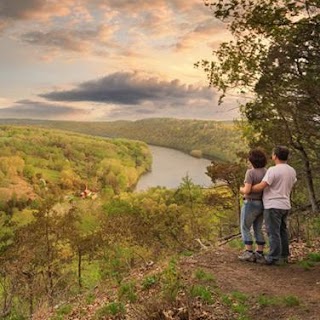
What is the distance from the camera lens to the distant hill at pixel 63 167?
138m

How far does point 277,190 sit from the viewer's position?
9930 mm

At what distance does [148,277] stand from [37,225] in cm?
1988

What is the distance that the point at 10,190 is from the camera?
120938mm

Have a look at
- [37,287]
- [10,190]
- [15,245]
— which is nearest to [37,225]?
[15,245]

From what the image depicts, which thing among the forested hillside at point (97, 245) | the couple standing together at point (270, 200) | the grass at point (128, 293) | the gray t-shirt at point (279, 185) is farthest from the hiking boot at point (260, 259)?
the grass at point (128, 293)

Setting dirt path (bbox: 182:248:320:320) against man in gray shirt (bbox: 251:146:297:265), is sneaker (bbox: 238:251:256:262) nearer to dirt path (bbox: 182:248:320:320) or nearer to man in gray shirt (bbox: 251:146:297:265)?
dirt path (bbox: 182:248:320:320)

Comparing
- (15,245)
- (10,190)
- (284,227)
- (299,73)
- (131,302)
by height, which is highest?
(299,73)

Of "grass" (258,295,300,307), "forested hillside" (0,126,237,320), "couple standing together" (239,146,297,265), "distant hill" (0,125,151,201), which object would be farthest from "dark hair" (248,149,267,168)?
"distant hill" (0,125,151,201)

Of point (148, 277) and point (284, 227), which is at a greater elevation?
point (284, 227)

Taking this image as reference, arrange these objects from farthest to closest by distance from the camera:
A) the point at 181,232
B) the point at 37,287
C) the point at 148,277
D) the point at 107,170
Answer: the point at 107,170
the point at 181,232
the point at 37,287
the point at 148,277

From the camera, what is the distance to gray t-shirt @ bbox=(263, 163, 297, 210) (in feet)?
32.3

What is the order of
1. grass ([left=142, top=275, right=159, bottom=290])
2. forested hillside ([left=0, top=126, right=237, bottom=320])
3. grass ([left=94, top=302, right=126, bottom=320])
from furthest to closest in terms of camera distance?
forested hillside ([left=0, top=126, right=237, bottom=320]), grass ([left=142, top=275, right=159, bottom=290]), grass ([left=94, top=302, right=126, bottom=320])

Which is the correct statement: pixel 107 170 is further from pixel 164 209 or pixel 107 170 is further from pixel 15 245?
pixel 15 245

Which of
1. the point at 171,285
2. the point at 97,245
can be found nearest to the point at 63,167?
the point at 97,245
